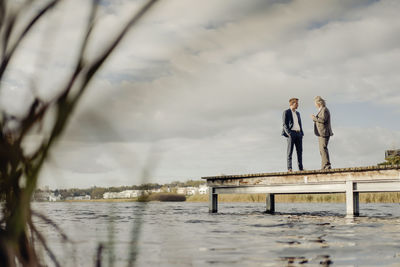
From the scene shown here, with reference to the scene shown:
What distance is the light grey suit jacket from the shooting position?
12484 mm

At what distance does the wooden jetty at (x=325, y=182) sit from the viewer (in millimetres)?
12211

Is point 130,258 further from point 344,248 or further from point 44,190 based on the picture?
point 344,248

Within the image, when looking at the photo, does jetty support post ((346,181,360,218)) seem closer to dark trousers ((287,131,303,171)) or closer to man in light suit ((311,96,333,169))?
man in light suit ((311,96,333,169))

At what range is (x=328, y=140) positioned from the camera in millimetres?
12570

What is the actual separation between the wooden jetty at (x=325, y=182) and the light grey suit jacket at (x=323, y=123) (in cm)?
119

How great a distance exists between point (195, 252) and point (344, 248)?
5.54ft

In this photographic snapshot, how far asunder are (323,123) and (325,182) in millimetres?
2012

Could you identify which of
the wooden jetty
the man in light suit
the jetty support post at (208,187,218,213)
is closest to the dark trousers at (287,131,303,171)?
the man in light suit

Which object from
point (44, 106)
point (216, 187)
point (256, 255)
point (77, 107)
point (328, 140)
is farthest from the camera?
point (216, 187)

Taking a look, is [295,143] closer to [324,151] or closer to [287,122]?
[287,122]

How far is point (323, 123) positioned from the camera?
41.0ft

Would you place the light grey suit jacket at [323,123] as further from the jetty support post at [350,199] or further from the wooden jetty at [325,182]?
the jetty support post at [350,199]

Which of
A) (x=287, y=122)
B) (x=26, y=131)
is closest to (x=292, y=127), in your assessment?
(x=287, y=122)

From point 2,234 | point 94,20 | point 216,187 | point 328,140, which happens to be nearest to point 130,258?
point 2,234
